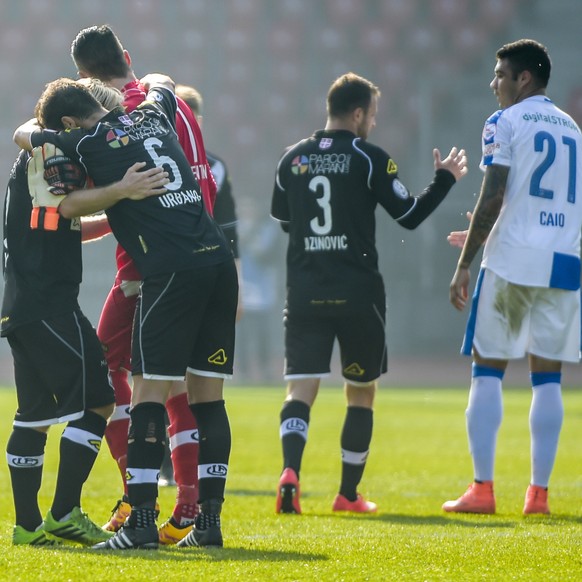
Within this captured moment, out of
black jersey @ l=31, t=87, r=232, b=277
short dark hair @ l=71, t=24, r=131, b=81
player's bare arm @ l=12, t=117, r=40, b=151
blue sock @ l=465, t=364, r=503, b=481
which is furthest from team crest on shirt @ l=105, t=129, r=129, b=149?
blue sock @ l=465, t=364, r=503, b=481

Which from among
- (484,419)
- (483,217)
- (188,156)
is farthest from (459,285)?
(188,156)

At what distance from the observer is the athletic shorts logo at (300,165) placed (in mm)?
5137

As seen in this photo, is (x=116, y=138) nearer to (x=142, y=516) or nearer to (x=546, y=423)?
(x=142, y=516)

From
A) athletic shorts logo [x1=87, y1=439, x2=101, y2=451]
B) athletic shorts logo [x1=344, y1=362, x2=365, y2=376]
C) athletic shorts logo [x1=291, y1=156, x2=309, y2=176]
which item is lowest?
athletic shorts logo [x1=87, y1=439, x2=101, y2=451]

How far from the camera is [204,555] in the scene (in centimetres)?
347

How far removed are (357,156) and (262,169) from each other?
15.1 meters

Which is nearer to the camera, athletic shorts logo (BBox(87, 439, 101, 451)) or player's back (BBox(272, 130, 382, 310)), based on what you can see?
athletic shorts logo (BBox(87, 439, 101, 451))

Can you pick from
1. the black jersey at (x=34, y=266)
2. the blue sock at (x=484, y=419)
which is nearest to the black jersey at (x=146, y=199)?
the black jersey at (x=34, y=266)

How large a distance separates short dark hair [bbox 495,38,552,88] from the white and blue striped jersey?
4.9 inches

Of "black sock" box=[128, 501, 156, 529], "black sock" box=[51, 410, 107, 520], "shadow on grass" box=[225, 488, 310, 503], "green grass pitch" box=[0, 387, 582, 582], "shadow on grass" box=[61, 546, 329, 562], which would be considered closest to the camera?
"green grass pitch" box=[0, 387, 582, 582]

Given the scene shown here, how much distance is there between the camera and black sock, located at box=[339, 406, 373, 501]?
5146 mm

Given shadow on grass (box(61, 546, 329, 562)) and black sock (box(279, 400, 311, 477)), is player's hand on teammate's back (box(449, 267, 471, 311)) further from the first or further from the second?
shadow on grass (box(61, 546, 329, 562))

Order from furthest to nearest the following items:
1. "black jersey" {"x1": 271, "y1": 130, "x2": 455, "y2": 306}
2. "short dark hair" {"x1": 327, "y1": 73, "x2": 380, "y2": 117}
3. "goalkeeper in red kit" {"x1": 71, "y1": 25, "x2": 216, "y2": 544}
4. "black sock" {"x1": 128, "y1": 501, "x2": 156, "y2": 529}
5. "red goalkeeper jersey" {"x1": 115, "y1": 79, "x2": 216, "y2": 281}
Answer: "short dark hair" {"x1": 327, "y1": 73, "x2": 380, "y2": 117}
"black jersey" {"x1": 271, "y1": 130, "x2": 455, "y2": 306}
"red goalkeeper jersey" {"x1": 115, "y1": 79, "x2": 216, "y2": 281}
"goalkeeper in red kit" {"x1": 71, "y1": 25, "x2": 216, "y2": 544}
"black sock" {"x1": 128, "y1": 501, "x2": 156, "y2": 529}

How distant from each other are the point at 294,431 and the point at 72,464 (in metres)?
1.51
